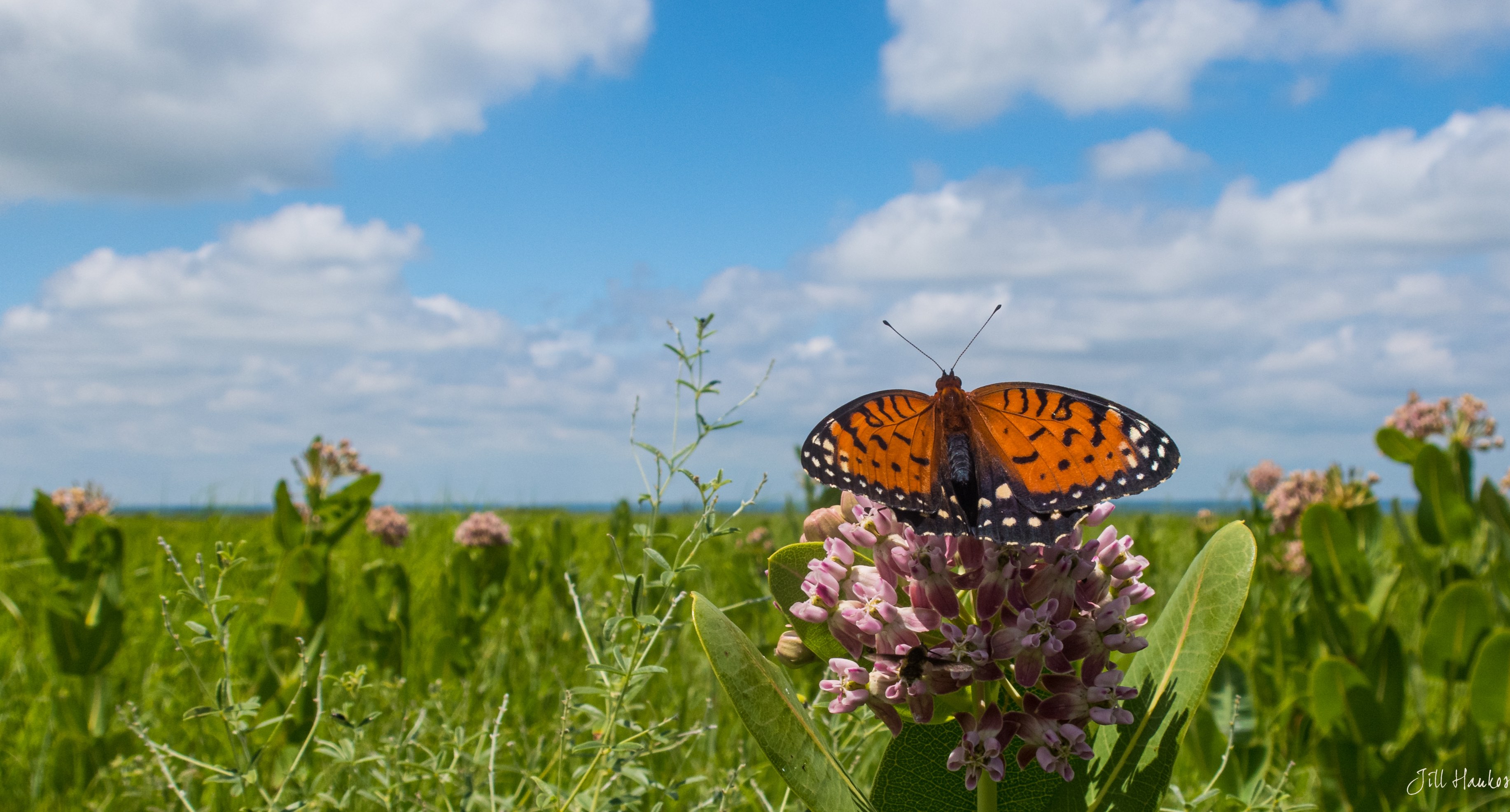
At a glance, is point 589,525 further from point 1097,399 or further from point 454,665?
point 1097,399

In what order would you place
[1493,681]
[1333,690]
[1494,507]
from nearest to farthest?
[1333,690], [1493,681], [1494,507]

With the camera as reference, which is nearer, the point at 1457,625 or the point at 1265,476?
the point at 1457,625

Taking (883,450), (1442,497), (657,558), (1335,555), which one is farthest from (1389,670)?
(657,558)

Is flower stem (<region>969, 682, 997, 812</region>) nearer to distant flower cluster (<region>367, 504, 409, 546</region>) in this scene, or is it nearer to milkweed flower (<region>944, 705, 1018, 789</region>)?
milkweed flower (<region>944, 705, 1018, 789</region>)

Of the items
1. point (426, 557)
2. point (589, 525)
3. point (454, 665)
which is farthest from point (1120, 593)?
point (589, 525)

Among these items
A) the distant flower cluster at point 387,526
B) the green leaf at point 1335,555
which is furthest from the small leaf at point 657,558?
the distant flower cluster at point 387,526

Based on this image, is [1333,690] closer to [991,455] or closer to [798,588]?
[991,455]

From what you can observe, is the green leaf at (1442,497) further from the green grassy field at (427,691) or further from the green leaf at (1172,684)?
the green leaf at (1172,684)
